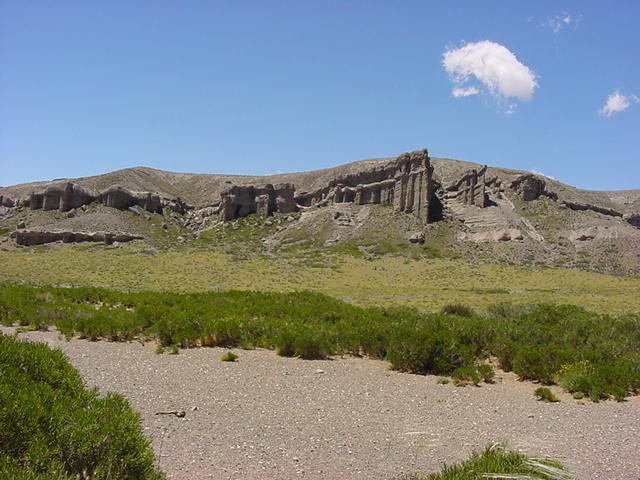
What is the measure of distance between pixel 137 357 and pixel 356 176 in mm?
90643

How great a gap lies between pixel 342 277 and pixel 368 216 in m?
38.4

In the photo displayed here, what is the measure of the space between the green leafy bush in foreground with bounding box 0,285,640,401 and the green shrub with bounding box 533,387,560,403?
99cm

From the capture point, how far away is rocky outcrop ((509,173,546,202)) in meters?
97.5

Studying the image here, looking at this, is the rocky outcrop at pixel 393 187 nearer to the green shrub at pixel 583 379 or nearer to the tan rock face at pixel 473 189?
the tan rock face at pixel 473 189

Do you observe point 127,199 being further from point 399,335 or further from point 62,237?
point 399,335

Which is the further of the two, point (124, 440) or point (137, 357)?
point (137, 357)

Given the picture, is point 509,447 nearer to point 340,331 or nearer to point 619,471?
point 619,471

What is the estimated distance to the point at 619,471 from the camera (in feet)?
26.8

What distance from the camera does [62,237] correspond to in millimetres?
83500

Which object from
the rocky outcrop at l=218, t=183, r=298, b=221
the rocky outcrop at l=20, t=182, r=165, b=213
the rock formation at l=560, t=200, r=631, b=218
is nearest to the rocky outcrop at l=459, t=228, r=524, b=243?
the rock formation at l=560, t=200, r=631, b=218

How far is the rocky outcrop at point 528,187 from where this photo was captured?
320 ft

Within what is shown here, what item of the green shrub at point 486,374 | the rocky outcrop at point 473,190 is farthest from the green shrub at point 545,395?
the rocky outcrop at point 473,190

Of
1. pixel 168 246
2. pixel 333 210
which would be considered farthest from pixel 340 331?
pixel 333 210

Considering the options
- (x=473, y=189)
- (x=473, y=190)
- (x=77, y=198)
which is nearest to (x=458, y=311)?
(x=473, y=190)
